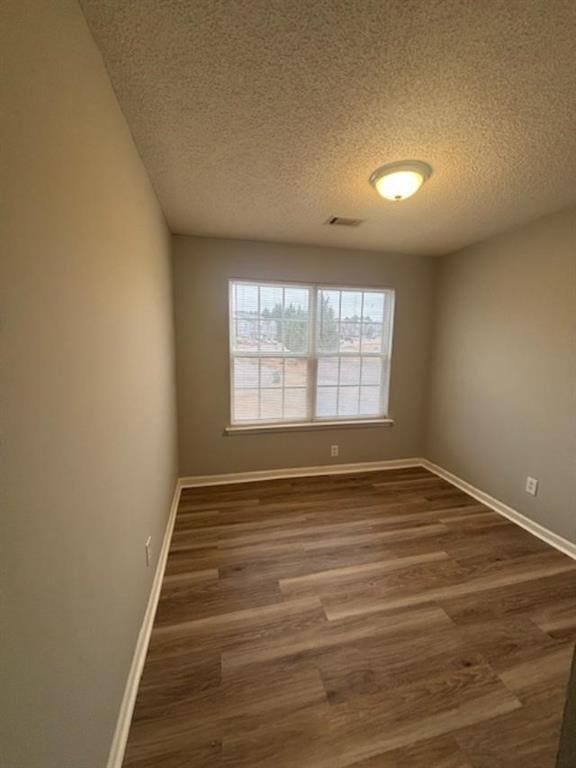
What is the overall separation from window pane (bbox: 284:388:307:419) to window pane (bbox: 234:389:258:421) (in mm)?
328

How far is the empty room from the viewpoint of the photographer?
65 cm

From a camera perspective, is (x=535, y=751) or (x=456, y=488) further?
(x=456, y=488)

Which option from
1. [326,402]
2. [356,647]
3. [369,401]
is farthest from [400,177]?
[356,647]

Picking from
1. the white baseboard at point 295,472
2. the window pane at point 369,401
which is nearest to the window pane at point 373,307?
the window pane at point 369,401

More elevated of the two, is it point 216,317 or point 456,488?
point 216,317

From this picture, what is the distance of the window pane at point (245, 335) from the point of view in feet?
9.46

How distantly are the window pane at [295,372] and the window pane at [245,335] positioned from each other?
385mm

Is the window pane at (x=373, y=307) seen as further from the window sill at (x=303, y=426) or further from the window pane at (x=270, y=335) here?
the window sill at (x=303, y=426)

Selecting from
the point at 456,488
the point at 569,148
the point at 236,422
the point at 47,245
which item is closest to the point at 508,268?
the point at 569,148

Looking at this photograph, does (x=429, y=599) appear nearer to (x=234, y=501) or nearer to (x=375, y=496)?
(x=375, y=496)

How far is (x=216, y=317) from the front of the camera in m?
2.79

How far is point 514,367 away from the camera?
243 cm

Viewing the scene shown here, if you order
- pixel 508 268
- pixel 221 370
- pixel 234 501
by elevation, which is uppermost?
pixel 508 268

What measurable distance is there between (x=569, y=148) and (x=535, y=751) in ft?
8.35
